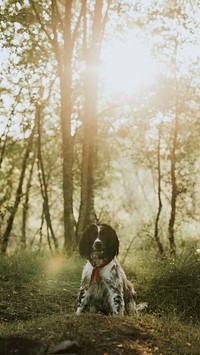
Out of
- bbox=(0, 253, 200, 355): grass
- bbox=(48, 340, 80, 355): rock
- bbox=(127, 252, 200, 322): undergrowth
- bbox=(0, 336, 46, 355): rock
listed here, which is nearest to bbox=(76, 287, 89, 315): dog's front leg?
bbox=(0, 253, 200, 355): grass

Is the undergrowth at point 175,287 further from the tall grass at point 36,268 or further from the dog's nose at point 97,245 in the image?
the dog's nose at point 97,245

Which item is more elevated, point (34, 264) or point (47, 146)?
point (47, 146)

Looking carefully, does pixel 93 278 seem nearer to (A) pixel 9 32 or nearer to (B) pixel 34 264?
(B) pixel 34 264

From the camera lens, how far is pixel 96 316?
5.90 metres

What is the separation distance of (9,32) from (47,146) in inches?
290

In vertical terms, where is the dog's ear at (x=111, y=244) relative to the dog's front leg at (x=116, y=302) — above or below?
above

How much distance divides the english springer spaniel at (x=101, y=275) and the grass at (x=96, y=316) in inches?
13.9

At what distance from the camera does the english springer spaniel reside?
6.68 m

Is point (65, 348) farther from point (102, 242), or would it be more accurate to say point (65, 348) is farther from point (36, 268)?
point (36, 268)

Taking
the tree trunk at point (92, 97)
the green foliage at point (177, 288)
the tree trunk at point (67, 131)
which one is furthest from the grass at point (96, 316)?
the tree trunk at point (92, 97)

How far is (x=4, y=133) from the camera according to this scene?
552 inches

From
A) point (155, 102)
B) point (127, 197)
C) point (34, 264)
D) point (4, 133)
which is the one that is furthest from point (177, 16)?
point (127, 197)

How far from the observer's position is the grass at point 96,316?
5078mm

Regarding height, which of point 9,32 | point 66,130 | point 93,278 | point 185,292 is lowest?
point 185,292
